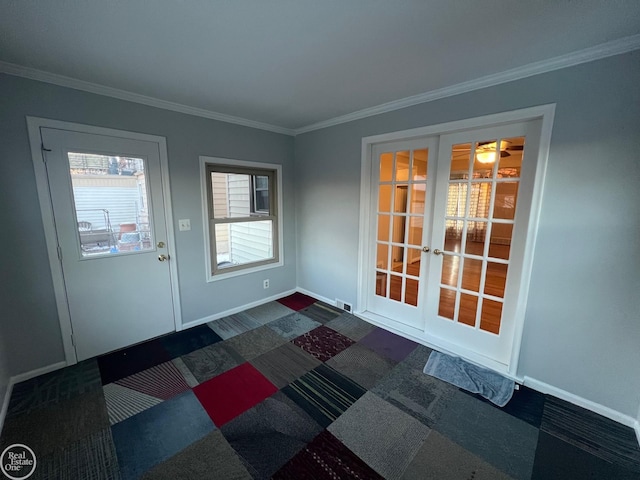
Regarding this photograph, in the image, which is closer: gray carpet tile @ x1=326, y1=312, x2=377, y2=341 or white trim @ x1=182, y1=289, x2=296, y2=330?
gray carpet tile @ x1=326, y1=312, x2=377, y2=341

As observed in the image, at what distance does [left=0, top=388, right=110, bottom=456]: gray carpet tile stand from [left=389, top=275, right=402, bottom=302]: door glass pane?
270 cm

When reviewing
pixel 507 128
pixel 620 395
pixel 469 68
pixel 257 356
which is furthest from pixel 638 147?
pixel 257 356

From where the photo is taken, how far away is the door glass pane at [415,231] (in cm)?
274

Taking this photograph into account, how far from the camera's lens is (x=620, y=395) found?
1771 millimetres

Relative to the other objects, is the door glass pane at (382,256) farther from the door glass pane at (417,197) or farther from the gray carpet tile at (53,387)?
the gray carpet tile at (53,387)

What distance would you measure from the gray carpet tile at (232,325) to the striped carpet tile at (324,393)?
1.05 metres

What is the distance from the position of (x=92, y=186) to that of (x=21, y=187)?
1.35 ft

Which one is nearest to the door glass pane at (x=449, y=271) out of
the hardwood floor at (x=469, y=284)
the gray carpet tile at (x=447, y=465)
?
the hardwood floor at (x=469, y=284)

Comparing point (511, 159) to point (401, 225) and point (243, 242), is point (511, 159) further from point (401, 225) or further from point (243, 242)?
point (243, 242)

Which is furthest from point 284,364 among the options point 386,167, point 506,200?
point 506,200

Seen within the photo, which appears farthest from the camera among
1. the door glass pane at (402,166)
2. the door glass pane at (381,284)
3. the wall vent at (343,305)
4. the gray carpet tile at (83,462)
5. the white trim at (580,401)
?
the wall vent at (343,305)


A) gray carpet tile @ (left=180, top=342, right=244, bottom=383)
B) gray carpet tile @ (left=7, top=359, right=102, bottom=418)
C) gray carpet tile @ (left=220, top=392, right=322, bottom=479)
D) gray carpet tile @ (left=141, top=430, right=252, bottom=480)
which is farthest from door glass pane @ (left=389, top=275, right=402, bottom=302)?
gray carpet tile @ (left=7, top=359, right=102, bottom=418)

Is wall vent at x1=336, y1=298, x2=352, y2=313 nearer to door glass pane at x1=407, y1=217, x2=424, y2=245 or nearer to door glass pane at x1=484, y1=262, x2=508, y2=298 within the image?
door glass pane at x1=407, y1=217, x2=424, y2=245

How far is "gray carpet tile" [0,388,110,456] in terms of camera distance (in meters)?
1.59
